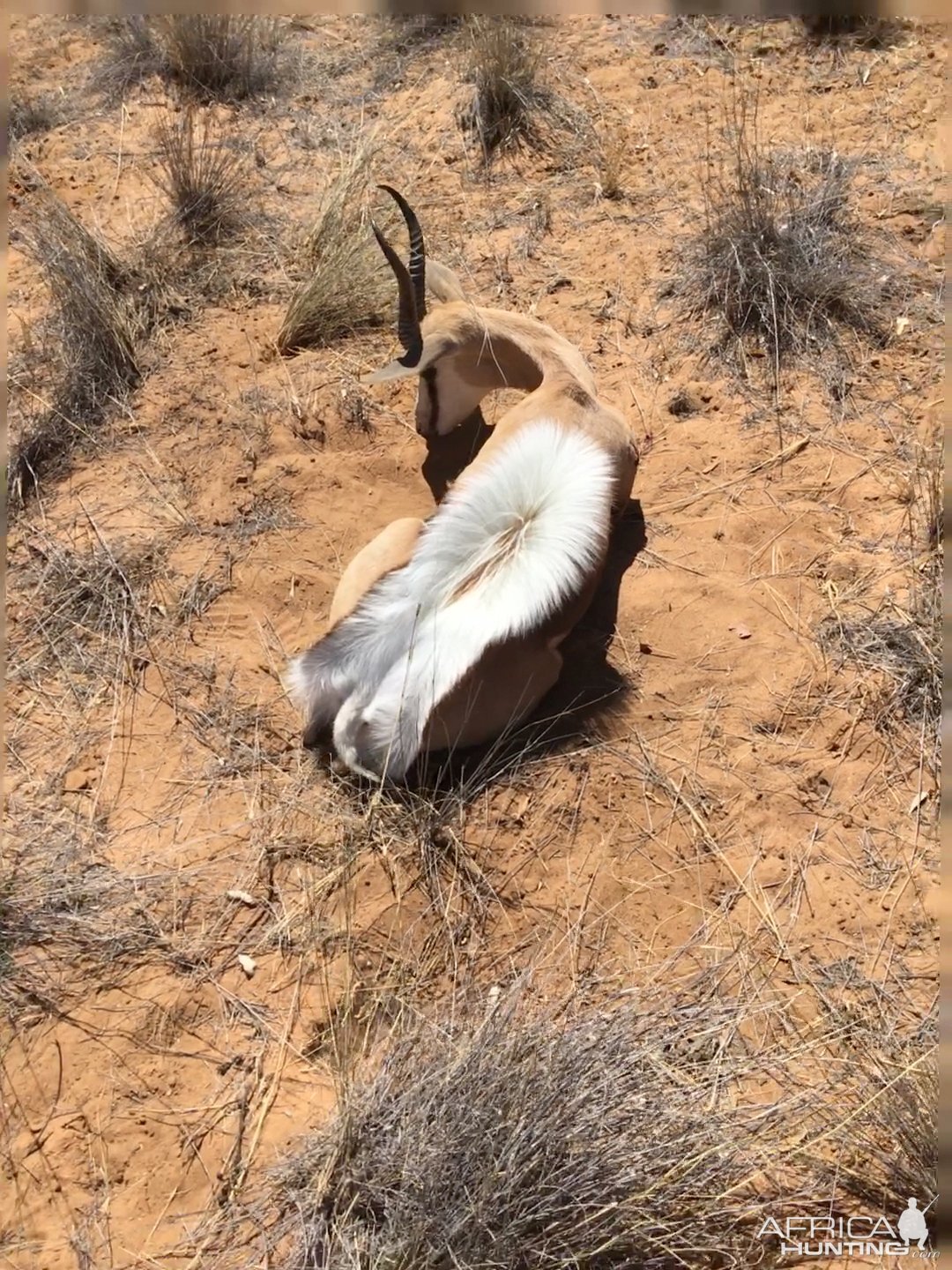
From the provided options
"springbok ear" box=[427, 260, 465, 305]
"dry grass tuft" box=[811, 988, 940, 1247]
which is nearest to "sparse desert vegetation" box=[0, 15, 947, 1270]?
"dry grass tuft" box=[811, 988, 940, 1247]

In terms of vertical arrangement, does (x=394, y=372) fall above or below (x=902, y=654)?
above

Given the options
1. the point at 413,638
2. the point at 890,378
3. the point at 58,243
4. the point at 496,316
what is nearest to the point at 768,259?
the point at 890,378

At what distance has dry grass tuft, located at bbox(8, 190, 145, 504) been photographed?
5036 mm

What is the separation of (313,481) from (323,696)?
4.95 ft

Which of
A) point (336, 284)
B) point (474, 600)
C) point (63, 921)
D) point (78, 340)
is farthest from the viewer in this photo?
point (336, 284)

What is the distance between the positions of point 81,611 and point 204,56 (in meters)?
5.31

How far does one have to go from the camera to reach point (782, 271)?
17.7 ft

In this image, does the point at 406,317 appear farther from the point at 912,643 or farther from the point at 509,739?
the point at 912,643

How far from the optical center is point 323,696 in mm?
3695

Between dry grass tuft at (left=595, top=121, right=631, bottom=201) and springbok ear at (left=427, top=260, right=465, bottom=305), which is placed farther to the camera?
dry grass tuft at (left=595, top=121, right=631, bottom=201)

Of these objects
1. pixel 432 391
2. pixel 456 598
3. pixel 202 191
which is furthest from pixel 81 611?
pixel 202 191

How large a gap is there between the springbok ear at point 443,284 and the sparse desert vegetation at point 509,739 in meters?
0.63

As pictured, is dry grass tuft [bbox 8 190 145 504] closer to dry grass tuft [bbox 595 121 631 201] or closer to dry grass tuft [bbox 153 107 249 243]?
dry grass tuft [bbox 153 107 249 243]

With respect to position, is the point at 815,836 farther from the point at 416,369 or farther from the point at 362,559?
the point at 416,369
